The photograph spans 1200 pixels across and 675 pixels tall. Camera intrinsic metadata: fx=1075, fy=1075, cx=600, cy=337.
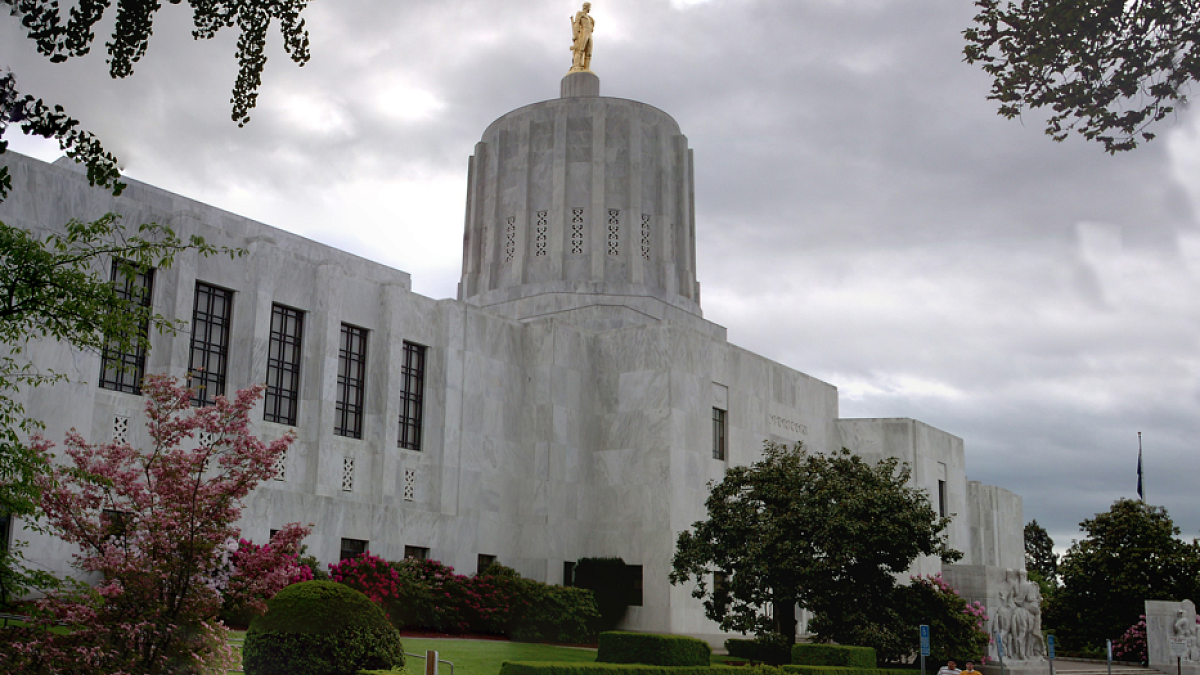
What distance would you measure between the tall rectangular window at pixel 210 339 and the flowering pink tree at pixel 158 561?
1270 centimetres

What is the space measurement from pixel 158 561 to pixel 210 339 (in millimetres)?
15368

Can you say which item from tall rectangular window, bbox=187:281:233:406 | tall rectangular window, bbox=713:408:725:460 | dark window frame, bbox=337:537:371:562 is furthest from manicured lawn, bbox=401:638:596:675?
tall rectangular window, bbox=713:408:725:460

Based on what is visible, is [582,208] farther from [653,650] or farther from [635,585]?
[653,650]

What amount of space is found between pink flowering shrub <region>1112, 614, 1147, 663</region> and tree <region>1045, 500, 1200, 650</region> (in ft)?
3.62

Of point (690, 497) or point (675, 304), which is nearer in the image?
point (690, 497)

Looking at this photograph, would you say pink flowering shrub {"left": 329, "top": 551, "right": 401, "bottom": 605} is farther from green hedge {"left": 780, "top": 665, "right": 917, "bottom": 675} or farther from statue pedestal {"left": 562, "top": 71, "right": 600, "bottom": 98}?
statue pedestal {"left": 562, "top": 71, "right": 600, "bottom": 98}

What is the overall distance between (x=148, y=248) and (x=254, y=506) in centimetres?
1530

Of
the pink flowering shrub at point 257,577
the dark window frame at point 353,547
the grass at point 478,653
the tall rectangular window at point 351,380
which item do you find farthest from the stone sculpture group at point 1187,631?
the pink flowering shrub at point 257,577

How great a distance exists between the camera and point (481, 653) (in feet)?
75.0

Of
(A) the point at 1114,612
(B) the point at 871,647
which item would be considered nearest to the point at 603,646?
(B) the point at 871,647

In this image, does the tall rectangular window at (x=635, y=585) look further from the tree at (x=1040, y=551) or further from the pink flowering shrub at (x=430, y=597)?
the tree at (x=1040, y=551)

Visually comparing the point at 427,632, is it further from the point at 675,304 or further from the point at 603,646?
the point at 675,304

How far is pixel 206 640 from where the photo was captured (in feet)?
41.4

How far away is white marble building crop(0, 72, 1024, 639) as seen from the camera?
2700cm
